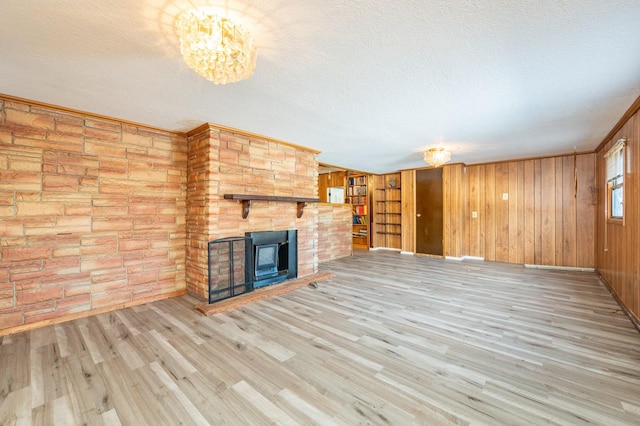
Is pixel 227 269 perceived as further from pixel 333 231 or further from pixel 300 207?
pixel 333 231

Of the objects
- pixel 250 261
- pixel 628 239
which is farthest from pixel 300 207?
pixel 628 239

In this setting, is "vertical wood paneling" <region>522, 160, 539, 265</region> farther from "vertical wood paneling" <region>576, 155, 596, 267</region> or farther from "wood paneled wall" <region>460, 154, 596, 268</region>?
"vertical wood paneling" <region>576, 155, 596, 267</region>

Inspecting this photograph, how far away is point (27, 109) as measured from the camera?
2.66 metres

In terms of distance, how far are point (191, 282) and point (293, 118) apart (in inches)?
106

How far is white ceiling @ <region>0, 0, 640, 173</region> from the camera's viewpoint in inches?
57.8

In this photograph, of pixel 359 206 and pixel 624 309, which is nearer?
pixel 624 309

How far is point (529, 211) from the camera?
564 cm

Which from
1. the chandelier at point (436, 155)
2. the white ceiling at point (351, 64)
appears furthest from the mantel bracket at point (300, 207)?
the chandelier at point (436, 155)

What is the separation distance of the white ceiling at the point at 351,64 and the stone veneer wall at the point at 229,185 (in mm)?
340

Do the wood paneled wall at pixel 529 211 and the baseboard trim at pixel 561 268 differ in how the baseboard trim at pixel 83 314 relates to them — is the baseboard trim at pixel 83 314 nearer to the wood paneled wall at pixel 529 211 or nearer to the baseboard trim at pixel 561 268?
the wood paneled wall at pixel 529 211

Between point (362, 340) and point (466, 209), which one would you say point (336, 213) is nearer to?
point (466, 209)

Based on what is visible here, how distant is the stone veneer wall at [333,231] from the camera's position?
19.9 feet

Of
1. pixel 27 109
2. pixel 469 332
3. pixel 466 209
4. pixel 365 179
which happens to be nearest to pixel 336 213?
pixel 365 179

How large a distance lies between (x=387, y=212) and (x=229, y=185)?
538 centimetres
